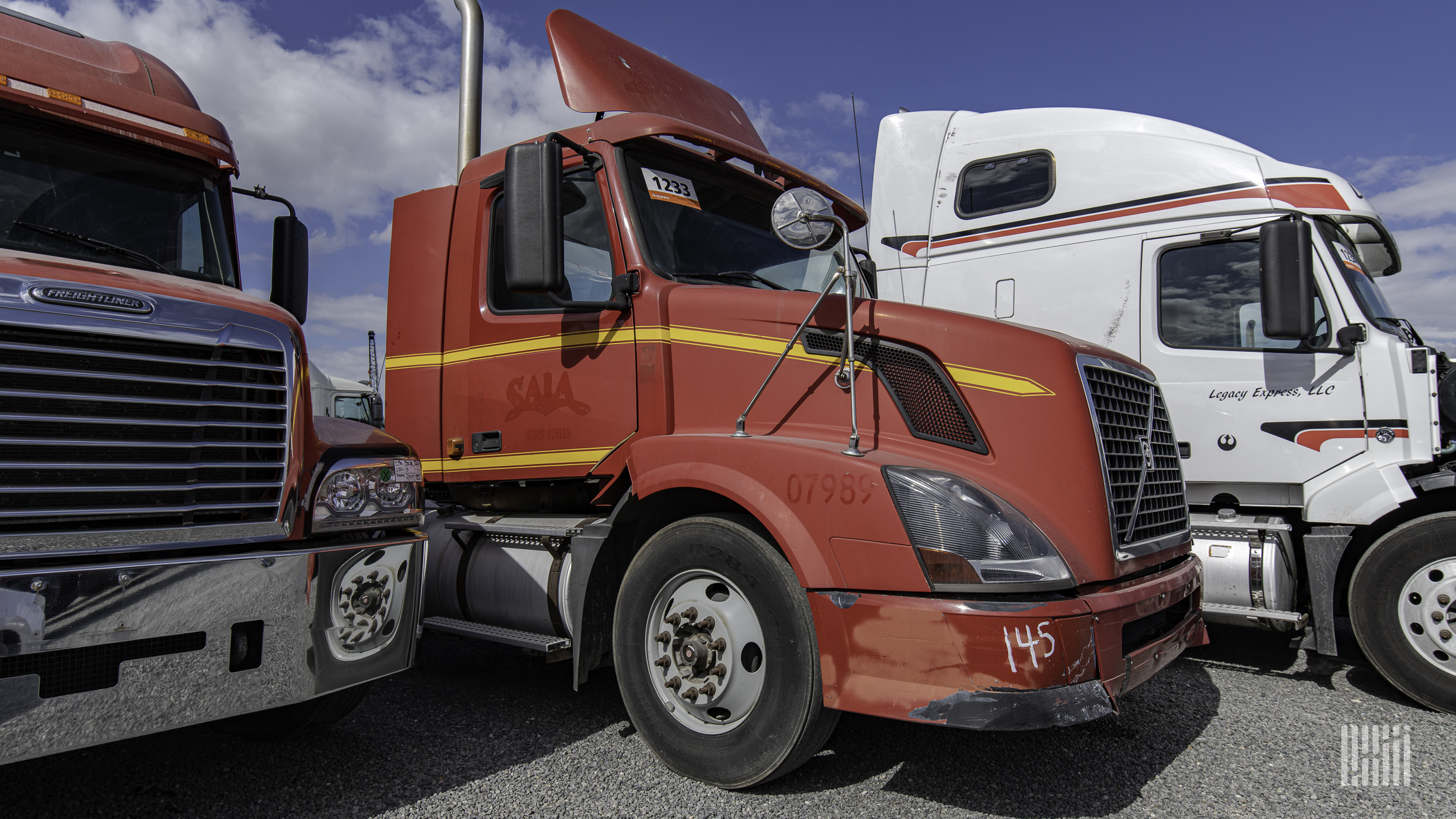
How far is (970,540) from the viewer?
2717 mm

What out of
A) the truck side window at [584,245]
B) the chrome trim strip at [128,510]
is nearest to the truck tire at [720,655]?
the truck side window at [584,245]

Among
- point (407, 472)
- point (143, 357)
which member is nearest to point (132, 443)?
point (143, 357)

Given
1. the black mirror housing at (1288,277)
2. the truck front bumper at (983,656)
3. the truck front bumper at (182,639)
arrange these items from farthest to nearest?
the black mirror housing at (1288,277)
the truck front bumper at (983,656)
the truck front bumper at (182,639)

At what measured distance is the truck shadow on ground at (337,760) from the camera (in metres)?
3.12

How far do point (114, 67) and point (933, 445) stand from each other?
4.52 metres

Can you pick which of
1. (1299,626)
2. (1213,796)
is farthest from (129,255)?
(1299,626)

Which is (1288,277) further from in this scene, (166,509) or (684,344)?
(166,509)

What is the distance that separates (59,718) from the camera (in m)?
2.42

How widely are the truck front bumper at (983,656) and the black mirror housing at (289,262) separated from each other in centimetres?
402

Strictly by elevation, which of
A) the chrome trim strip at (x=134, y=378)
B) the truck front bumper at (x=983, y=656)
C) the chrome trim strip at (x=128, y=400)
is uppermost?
the chrome trim strip at (x=134, y=378)

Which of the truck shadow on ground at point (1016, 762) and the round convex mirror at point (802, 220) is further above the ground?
the round convex mirror at point (802, 220)

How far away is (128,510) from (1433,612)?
19.3 feet

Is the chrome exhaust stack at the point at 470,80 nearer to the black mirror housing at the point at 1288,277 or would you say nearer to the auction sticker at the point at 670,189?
the auction sticker at the point at 670,189

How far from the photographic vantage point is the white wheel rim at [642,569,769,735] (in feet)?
10.4
